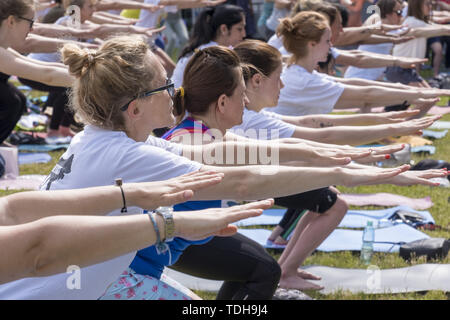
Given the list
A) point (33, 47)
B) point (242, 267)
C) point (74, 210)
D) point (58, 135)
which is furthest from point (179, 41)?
point (74, 210)

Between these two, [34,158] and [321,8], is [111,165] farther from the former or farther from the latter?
[34,158]

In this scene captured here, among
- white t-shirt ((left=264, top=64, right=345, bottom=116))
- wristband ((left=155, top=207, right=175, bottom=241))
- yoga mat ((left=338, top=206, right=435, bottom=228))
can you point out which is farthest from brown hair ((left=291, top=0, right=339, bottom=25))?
wristband ((left=155, top=207, right=175, bottom=241))

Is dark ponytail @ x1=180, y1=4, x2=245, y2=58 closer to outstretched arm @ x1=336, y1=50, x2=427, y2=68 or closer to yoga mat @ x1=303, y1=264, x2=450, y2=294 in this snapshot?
outstretched arm @ x1=336, y1=50, x2=427, y2=68

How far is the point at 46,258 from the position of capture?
5.04ft

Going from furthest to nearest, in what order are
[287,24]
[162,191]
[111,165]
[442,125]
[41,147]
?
[442,125] → [41,147] → [287,24] → [111,165] → [162,191]

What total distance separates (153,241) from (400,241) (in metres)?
3.53

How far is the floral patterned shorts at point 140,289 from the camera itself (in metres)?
2.38

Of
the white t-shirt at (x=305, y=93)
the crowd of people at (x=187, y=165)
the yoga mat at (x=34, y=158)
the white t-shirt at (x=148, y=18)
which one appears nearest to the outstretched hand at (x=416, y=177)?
the crowd of people at (x=187, y=165)

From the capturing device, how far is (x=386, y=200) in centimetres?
600

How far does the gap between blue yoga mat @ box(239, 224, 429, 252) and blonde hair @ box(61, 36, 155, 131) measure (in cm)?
249

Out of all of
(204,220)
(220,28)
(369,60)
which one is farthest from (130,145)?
(369,60)

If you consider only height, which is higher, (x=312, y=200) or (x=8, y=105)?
(x=8, y=105)

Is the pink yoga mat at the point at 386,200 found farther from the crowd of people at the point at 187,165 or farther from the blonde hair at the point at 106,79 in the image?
the blonde hair at the point at 106,79

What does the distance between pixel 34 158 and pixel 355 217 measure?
3.44m
